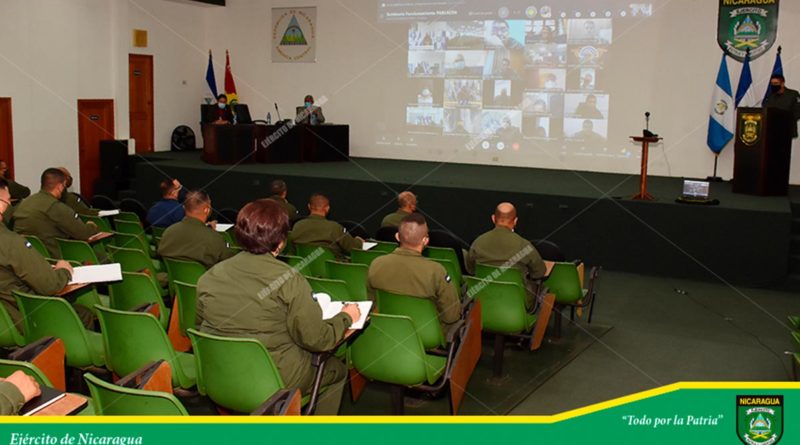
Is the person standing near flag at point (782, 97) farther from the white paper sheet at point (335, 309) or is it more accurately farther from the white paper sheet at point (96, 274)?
the white paper sheet at point (96, 274)

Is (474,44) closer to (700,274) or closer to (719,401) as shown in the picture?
(700,274)

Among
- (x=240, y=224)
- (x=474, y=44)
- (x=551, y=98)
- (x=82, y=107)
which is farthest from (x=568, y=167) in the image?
(x=240, y=224)

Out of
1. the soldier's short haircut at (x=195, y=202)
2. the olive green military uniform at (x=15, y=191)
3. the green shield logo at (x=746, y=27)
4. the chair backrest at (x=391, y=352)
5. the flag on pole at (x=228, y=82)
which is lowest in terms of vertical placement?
the chair backrest at (x=391, y=352)

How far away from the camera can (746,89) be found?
10477 millimetres

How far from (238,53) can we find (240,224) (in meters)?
12.0

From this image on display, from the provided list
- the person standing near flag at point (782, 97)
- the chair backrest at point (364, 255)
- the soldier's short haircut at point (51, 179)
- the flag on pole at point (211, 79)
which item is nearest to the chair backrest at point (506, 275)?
the chair backrest at point (364, 255)

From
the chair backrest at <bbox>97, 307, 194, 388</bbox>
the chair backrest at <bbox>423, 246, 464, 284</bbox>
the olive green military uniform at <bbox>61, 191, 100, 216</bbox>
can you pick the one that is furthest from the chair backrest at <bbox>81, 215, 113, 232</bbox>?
the chair backrest at <bbox>97, 307, 194, 388</bbox>

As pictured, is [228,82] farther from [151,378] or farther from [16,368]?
[16,368]

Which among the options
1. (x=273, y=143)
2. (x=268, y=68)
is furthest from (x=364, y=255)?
(x=268, y=68)

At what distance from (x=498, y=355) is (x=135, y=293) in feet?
7.54

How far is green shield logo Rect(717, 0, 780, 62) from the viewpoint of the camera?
414 inches

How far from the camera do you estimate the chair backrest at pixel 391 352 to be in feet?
12.7

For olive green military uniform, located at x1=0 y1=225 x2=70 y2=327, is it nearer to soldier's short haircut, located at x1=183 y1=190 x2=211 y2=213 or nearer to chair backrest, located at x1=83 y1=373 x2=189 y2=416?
soldier's short haircut, located at x1=183 y1=190 x2=211 y2=213

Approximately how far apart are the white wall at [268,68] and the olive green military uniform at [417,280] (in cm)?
805
